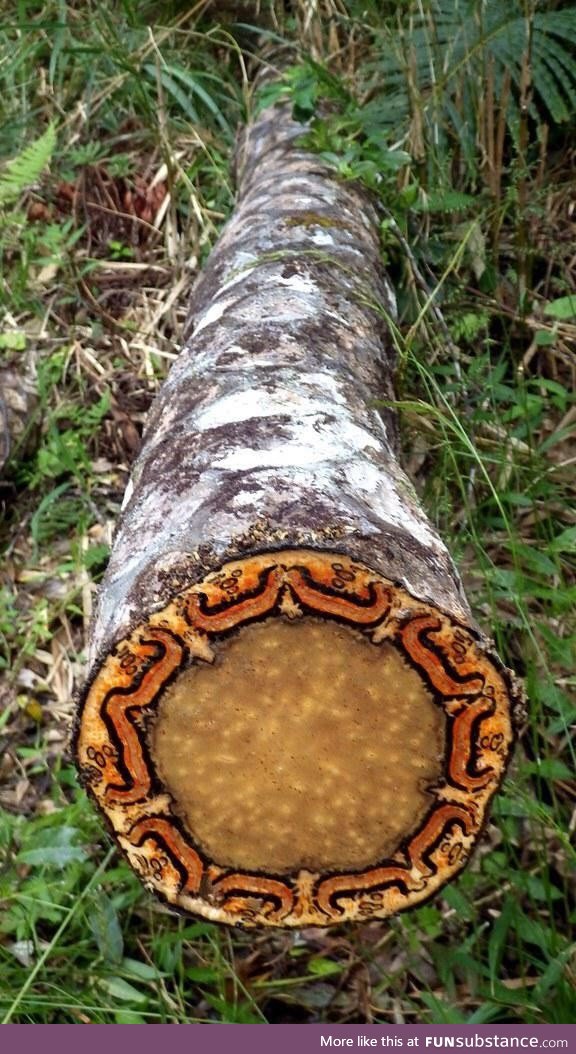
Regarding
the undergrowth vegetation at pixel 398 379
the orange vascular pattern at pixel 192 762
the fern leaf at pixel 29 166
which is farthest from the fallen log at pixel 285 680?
the fern leaf at pixel 29 166

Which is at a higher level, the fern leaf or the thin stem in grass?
the fern leaf

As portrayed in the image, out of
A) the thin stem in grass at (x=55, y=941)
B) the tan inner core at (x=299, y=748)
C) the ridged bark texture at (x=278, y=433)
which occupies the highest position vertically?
the ridged bark texture at (x=278, y=433)

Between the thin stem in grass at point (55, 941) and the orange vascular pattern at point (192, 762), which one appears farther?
the thin stem in grass at point (55, 941)

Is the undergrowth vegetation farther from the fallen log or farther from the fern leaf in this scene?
the fallen log

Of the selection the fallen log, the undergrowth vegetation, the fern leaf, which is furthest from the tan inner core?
the fern leaf

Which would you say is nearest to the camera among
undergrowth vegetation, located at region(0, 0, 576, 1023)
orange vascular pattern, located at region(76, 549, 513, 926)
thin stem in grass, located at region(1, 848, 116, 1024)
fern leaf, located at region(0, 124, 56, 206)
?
orange vascular pattern, located at region(76, 549, 513, 926)

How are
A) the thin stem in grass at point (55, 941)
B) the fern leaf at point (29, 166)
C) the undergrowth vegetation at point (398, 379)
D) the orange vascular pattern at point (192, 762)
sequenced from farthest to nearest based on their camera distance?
the fern leaf at point (29, 166) → the undergrowth vegetation at point (398, 379) → the thin stem in grass at point (55, 941) → the orange vascular pattern at point (192, 762)

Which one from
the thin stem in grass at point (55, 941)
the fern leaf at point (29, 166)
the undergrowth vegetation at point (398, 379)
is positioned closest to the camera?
the thin stem in grass at point (55, 941)

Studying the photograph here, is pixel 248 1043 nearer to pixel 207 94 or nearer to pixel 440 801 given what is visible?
pixel 440 801

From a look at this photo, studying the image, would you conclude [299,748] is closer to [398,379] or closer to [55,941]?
[55,941]

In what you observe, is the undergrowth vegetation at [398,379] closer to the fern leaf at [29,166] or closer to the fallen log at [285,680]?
the fern leaf at [29,166]
